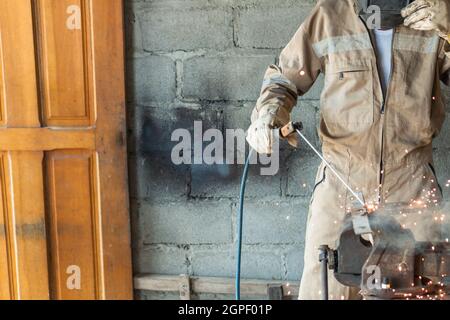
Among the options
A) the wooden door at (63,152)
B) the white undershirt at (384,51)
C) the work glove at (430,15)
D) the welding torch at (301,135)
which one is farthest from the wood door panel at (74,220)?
the work glove at (430,15)

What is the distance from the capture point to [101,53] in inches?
88.2

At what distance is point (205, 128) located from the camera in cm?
229

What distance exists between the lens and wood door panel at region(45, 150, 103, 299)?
2.32 m

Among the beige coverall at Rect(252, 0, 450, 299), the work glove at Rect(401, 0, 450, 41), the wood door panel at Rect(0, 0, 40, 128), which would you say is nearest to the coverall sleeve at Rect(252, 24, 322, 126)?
the beige coverall at Rect(252, 0, 450, 299)

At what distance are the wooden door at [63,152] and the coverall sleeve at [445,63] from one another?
1.22 m

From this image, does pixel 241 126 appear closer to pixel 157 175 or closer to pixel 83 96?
pixel 157 175

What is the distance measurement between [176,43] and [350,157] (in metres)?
0.91

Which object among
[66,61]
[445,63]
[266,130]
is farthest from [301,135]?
[66,61]

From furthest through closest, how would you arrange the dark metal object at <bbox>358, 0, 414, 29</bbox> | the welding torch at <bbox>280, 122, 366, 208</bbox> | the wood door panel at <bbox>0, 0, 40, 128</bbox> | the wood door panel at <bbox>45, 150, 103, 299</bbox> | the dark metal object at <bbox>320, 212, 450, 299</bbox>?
the wood door panel at <bbox>45, 150, 103, 299</bbox> < the wood door panel at <bbox>0, 0, 40, 128</bbox> < the dark metal object at <bbox>358, 0, 414, 29</bbox> < the welding torch at <bbox>280, 122, 366, 208</bbox> < the dark metal object at <bbox>320, 212, 450, 299</bbox>

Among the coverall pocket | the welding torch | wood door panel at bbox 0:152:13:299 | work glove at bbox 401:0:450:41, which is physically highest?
work glove at bbox 401:0:450:41

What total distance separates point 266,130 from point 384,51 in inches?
19.5

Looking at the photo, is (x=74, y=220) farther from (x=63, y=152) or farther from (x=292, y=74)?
(x=292, y=74)

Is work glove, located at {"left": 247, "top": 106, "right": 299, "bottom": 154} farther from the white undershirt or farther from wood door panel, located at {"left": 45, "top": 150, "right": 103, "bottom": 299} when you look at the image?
wood door panel, located at {"left": 45, "top": 150, "right": 103, "bottom": 299}
